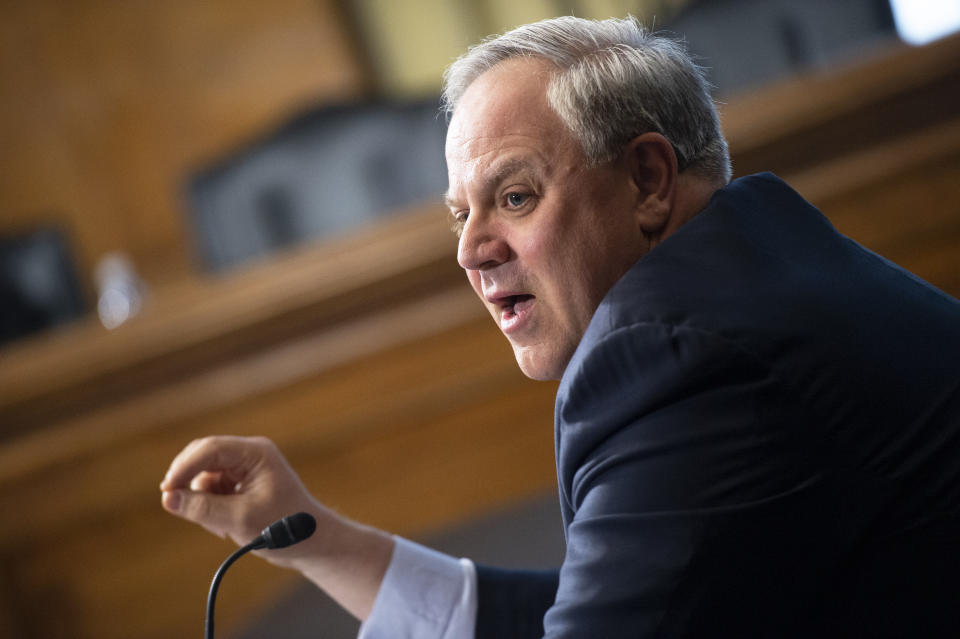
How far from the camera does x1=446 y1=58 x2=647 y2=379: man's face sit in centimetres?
102

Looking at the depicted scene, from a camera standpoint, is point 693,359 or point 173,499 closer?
point 693,359

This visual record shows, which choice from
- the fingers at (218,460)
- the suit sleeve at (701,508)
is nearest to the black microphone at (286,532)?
the fingers at (218,460)

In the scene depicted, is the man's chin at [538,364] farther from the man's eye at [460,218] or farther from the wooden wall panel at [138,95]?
the wooden wall panel at [138,95]

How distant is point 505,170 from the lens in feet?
3.39

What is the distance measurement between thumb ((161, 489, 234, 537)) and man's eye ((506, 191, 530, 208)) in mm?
587

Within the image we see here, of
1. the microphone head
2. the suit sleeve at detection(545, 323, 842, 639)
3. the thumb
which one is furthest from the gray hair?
the thumb

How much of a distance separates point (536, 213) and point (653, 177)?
122 millimetres

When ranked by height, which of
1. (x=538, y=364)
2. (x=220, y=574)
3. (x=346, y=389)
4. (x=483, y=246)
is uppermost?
(x=483, y=246)

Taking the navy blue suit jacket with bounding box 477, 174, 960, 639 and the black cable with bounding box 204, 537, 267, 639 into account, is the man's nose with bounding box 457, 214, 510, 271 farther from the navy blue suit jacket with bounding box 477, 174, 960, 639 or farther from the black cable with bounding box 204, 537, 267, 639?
the black cable with bounding box 204, 537, 267, 639

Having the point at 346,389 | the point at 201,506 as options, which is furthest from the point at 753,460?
the point at 346,389

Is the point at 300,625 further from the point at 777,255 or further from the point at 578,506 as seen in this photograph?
the point at 777,255

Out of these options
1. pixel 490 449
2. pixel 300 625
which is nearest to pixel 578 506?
pixel 300 625

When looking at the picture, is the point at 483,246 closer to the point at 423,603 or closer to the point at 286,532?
the point at 286,532

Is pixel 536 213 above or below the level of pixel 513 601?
above
